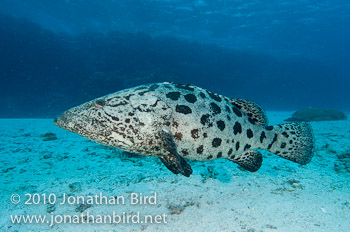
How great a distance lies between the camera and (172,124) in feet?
8.95

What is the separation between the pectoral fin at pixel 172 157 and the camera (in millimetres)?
2473

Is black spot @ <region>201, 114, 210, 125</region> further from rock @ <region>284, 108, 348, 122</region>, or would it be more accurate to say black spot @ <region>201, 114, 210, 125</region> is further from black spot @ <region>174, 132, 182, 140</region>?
rock @ <region>284, 108, 348, 122</region>

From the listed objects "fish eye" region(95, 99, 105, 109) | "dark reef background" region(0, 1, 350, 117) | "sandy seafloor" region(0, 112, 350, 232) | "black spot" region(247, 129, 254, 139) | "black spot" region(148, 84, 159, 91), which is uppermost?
"dark reef background" region(0, 1, 350, 117)

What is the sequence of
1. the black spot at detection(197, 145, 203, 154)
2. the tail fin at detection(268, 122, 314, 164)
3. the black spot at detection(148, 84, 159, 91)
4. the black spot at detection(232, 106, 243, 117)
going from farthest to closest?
the tail fin at detection(268, 122, 314, 164), the black spot at detection(232, 106, 243, 117), the black spot at detection(148, 84, 159, 91), the black spot at detection(197, 145, 203, 154)

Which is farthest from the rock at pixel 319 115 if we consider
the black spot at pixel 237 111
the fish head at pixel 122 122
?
the fish head at pixel 122 122

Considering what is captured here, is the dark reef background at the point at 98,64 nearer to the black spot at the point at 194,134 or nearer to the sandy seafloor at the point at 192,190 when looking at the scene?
the sandy seafloor at the point at 192,190

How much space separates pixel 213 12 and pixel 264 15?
33.4 feet

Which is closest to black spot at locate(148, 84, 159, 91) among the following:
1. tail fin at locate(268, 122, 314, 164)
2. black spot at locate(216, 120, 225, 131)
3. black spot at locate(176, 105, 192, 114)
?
black spot at locate(176, 105, 192, 114)

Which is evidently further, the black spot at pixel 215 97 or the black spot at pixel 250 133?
the black spot at pixel 250 133

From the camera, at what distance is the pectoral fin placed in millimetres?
2473

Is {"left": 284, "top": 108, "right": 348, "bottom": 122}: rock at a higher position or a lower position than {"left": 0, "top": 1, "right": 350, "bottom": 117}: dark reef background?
lower

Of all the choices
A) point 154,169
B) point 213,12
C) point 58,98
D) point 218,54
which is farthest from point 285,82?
point 154,169

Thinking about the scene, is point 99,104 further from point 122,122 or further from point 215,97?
point 215,97

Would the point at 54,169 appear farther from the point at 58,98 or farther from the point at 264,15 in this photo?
the point at 264,15
